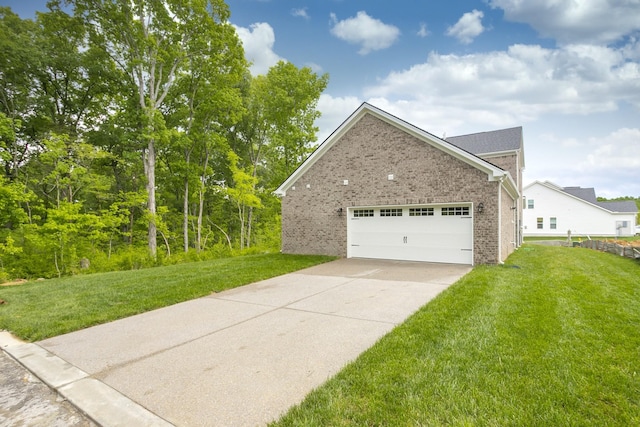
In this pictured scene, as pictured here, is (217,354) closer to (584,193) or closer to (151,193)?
(151,193)

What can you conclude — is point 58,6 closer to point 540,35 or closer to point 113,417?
point 113,417

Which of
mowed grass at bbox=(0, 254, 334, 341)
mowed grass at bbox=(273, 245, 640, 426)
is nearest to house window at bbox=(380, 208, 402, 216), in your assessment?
mowed grass at bbox=(0, 254, 334, 341)

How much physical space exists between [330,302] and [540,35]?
1281 cm

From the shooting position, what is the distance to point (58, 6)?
14.5 meters

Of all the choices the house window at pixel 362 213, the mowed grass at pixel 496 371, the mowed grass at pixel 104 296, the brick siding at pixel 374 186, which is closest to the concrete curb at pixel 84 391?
the mowed grass at pixel 104 296

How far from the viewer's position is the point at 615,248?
564 inches

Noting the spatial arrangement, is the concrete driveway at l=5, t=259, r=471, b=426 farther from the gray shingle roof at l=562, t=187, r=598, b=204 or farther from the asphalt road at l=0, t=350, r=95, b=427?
the gray shingle roof at l=562, t=187, r=598, b=204

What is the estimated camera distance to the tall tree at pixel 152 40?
1523cm

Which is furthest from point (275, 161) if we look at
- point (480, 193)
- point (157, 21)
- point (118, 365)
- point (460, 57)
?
point (118, 365)

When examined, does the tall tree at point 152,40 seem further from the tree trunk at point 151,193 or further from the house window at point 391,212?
the house window at point 391,212

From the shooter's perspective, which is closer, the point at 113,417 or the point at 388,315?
the point at 113,417

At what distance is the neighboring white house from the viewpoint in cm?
3131

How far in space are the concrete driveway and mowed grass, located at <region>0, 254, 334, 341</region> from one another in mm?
392

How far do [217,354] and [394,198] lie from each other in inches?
352
